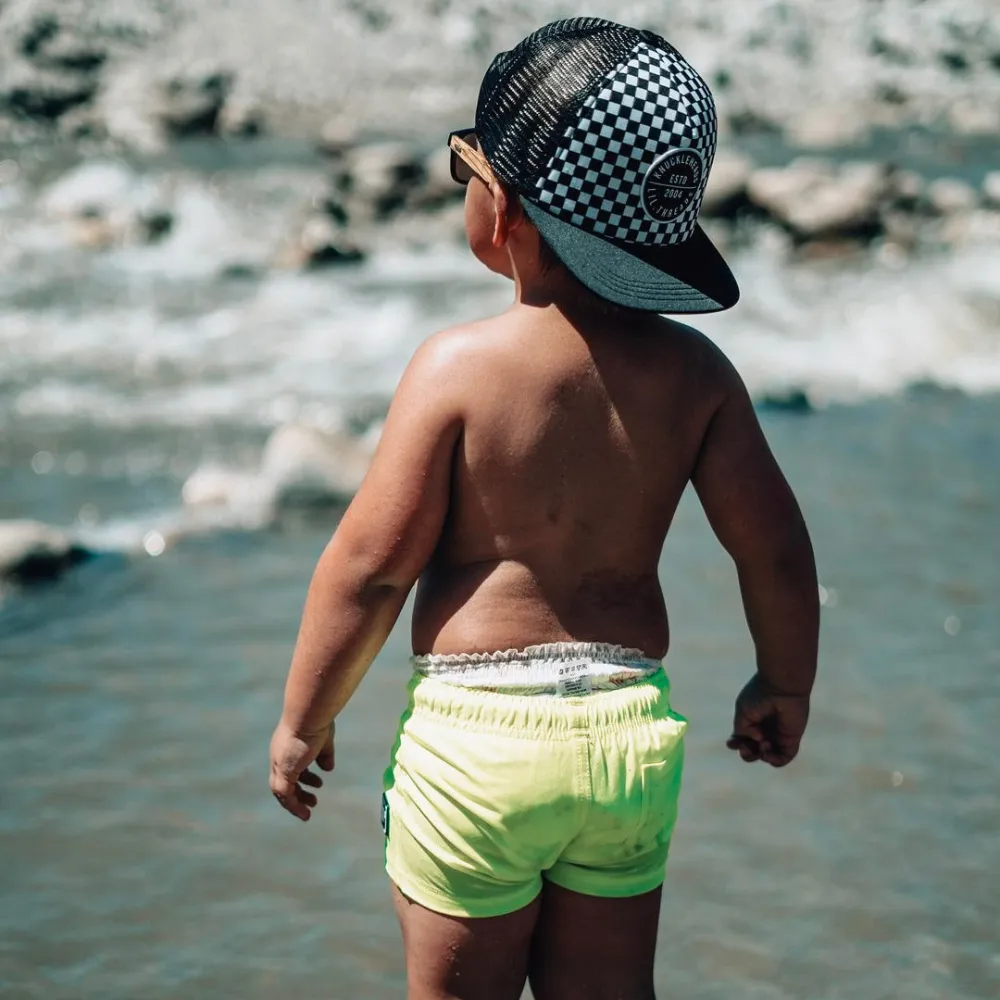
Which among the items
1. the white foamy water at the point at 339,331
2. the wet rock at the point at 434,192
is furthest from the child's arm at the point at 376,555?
the wet rock at the point at 434,192

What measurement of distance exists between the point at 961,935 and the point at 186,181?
1316 cm

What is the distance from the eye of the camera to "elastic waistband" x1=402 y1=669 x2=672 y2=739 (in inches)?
69.1

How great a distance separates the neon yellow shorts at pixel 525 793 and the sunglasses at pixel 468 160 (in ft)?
2.09

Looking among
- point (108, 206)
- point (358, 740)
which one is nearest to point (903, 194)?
point (108, 206)

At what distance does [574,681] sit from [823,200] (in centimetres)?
1123

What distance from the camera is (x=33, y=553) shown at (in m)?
4.56

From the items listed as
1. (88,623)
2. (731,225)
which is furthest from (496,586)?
(731,225)

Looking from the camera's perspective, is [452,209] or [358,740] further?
[452,209]

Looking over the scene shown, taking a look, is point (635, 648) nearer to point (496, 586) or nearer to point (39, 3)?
point (496, 586)

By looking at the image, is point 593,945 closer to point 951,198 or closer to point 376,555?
point 376,555

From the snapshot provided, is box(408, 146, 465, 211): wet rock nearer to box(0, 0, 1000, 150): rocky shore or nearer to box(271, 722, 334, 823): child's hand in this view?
box(0, 0, 1000, 150): rocky shore

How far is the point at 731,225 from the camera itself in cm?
1269

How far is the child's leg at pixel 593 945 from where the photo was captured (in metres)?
1.85

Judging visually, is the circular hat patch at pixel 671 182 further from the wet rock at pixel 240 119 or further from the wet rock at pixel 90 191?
the wet rock at pixel 240 119
